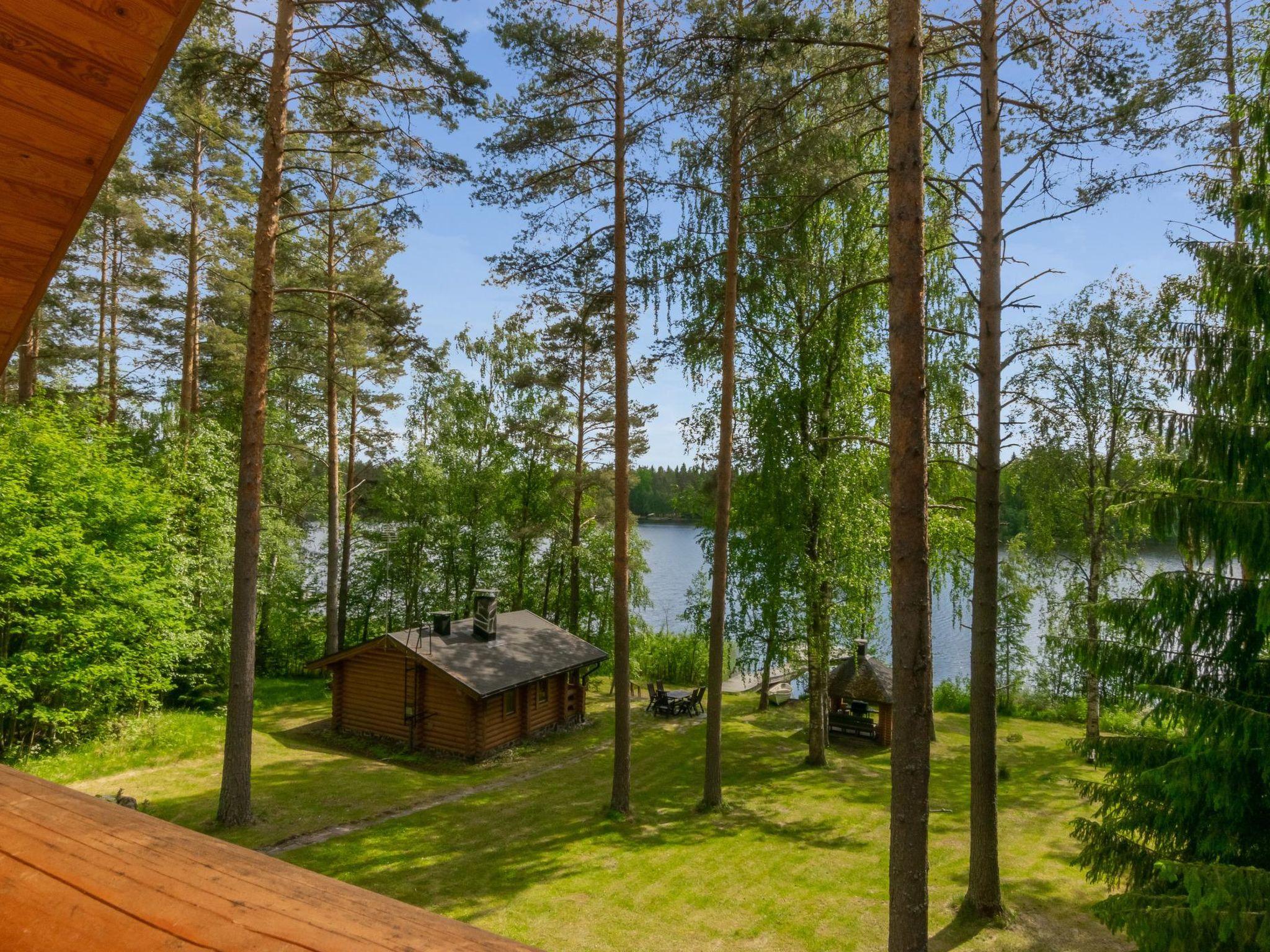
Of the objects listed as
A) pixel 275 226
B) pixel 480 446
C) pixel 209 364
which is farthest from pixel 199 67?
pixel 480 446

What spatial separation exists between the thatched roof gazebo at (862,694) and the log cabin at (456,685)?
601 centimetres

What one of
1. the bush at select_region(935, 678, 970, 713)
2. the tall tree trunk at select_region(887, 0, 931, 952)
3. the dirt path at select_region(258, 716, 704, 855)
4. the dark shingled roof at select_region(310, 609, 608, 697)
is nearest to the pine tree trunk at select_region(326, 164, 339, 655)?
the dark shingled roof at select_region(310, 609, 608, 697)

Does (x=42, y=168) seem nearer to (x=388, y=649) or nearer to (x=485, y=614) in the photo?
(x=388, y=649)

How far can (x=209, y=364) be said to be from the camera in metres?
19.9

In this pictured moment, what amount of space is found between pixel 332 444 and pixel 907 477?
17.3 m

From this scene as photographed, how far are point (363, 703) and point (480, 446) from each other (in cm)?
961

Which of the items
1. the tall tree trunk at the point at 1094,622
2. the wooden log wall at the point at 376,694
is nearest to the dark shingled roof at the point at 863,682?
the tall tree trunk at the point at 1094,622

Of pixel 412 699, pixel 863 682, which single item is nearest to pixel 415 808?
pixel 412 699

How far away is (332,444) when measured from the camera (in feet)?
61.7

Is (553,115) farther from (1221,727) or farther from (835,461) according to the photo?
(1221,727)

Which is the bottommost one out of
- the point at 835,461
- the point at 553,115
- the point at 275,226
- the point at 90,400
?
the point at 835,461

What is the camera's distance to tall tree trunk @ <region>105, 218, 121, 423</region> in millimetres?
18492

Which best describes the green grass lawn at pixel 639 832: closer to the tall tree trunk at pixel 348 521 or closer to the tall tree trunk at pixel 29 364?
the tall tree trunk at pixel 348 521

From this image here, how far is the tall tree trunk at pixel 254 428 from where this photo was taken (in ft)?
29.7
